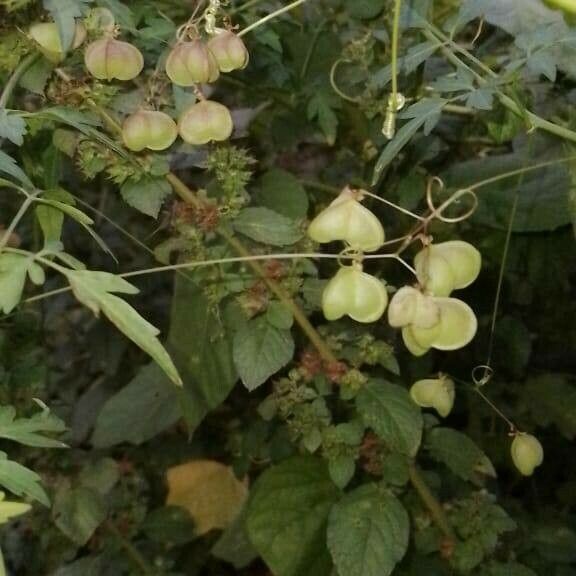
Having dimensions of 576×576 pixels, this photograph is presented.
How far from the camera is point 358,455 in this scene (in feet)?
2.98

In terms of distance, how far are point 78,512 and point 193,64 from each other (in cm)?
50

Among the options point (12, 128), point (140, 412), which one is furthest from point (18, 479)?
point (140, 412)

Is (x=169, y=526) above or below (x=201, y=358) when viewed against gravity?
below

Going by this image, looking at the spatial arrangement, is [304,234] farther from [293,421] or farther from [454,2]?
[454,2]

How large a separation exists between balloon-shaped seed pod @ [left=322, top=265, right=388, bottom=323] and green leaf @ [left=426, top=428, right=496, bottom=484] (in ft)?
1.11

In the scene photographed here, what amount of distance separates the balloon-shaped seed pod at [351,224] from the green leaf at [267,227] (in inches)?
7.3

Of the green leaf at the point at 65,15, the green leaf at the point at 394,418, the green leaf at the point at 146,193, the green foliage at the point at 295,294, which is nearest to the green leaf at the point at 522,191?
the green foliage at the point at 295,294

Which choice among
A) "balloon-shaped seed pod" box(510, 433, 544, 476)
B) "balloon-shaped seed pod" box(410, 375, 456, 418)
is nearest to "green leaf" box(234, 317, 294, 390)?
"balloon-shaped seed pod" box(410, 375, 456, 418)

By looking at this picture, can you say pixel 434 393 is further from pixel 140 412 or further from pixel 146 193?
pixel 140 412

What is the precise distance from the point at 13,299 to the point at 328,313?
0.19 m

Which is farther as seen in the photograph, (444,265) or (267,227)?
(267,227)

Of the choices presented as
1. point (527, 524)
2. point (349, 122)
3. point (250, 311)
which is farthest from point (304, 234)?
point (527, 524)

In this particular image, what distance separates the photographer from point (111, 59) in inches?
27.1

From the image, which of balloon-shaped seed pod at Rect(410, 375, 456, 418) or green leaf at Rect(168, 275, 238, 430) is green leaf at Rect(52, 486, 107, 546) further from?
balloon-shaped seed pod at Rect(410, 375, 456, 418)
